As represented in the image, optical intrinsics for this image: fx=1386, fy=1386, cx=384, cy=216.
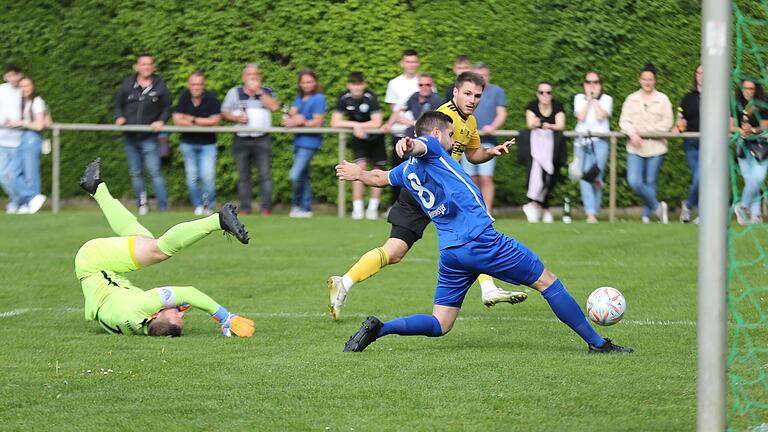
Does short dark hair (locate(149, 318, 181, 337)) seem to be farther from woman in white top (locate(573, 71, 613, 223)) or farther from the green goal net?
woman in white top (locate(573, 71, 613, 223))

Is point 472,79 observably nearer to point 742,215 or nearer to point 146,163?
point 742,215

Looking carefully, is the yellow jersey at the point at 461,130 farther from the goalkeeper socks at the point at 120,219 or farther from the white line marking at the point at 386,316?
the goalkeeper socks at the point at 120,219

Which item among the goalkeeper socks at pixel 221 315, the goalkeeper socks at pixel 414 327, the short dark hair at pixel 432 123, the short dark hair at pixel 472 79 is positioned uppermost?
the short dark hair at pixel 472 79

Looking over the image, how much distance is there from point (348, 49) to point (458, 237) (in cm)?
1174

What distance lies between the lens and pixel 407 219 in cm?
1062

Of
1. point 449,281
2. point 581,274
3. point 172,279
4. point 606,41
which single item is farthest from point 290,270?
point 606,41

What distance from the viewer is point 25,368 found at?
27.8ft

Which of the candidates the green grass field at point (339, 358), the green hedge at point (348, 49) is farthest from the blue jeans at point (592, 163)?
the green grass field at point (339, 358)

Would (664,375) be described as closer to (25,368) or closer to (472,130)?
(472,130)

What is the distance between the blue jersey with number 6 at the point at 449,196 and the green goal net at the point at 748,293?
160 cm

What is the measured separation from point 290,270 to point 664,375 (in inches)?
264

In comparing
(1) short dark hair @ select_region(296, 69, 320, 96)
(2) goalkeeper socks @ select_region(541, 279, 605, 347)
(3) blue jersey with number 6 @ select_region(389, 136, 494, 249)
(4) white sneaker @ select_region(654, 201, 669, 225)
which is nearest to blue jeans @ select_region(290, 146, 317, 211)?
(1) short dark hair @ select_region(296, 69, 320, 96)

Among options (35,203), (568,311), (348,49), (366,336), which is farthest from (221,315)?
(348,49)

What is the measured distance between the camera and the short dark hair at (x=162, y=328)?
9.86 m
